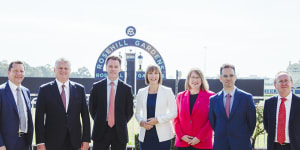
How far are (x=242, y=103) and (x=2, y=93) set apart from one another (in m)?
3.25

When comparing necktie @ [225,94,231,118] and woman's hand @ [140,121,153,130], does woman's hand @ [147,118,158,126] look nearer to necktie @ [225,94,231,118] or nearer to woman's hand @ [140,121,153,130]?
woman's hand @ [140,121,153,130]

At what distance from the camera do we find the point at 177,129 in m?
4.15

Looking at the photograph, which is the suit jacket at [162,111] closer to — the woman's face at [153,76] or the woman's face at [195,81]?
the woman's face at [153,76]

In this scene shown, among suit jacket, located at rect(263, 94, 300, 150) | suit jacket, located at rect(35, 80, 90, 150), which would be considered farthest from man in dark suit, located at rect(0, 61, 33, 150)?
suit jacket, located at rect(263, 94, 300, 150)

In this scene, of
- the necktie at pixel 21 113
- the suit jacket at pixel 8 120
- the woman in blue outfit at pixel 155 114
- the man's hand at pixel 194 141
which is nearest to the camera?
the suit jacket at pixel 8 120

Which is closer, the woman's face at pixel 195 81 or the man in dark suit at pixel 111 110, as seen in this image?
the man in dark suit at pixel 111 110

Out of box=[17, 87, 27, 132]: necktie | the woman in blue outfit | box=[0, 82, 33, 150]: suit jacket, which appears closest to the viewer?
box=[0, 82, 33, 150]: suit jacket

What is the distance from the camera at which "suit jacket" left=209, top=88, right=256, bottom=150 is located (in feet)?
12.0

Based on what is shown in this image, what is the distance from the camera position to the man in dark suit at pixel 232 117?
3.67 m

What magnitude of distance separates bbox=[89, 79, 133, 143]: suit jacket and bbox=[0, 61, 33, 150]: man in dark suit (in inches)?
35.7

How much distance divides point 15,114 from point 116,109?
4.46ft

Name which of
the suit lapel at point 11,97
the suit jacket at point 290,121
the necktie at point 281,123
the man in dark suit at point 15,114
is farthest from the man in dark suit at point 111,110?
the necktie at point 281,123

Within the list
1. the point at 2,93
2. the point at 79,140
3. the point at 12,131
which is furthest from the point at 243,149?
the point at 2,93

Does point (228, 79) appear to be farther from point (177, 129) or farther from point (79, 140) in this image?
point (79, 140)
